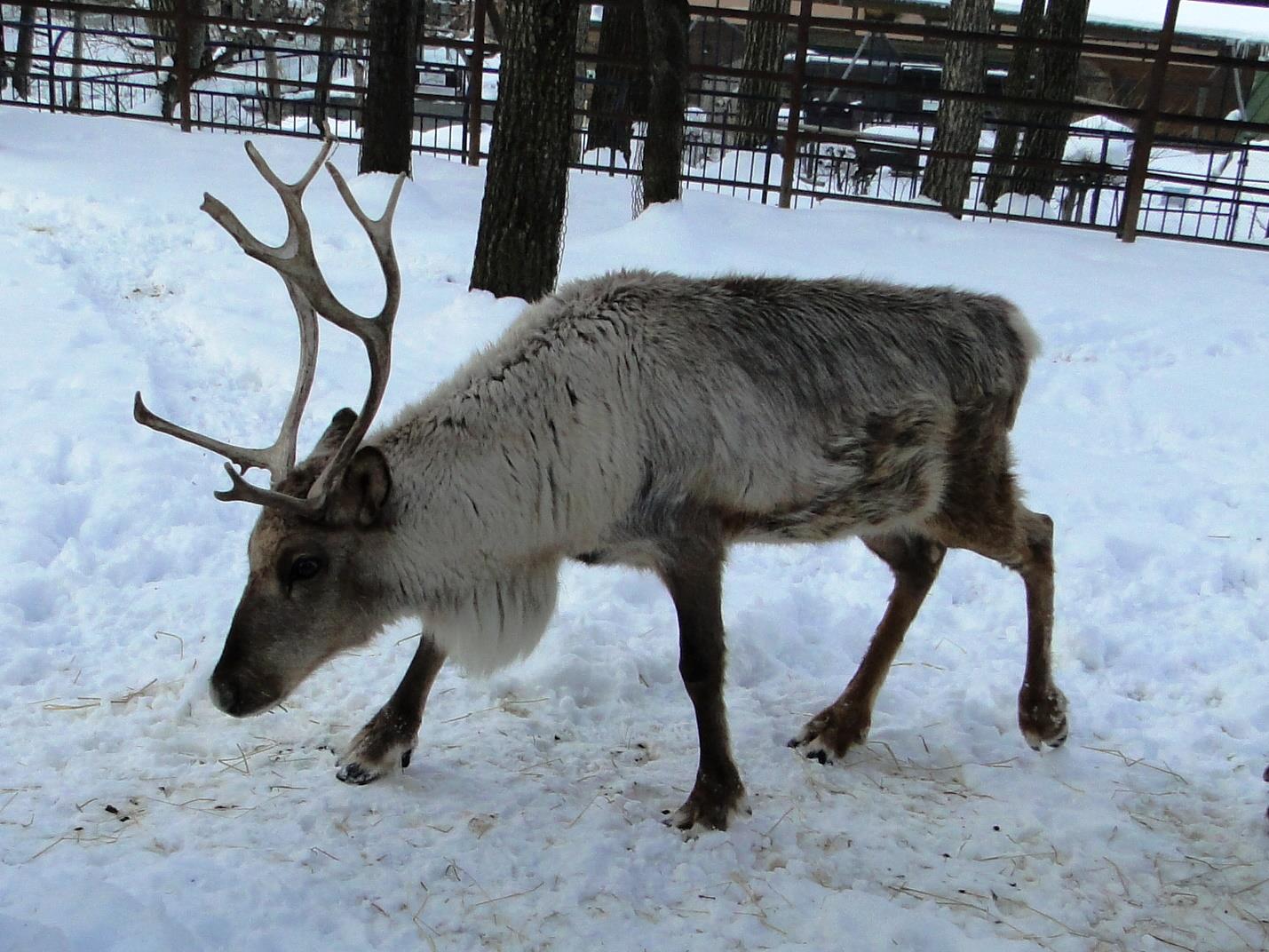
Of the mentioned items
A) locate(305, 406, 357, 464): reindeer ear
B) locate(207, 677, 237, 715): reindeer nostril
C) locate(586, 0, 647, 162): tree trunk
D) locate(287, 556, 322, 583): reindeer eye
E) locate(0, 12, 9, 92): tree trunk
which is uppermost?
locate(586, 0, 647, 162): tree trunk

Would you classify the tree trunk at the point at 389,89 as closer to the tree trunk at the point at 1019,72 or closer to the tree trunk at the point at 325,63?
the tree trunk at the point at 325,63

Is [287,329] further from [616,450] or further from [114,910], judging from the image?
[114,910]

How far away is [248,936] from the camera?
2436 millimetres

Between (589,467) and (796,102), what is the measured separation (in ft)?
23.5

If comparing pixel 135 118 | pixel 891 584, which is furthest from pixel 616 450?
pixel 135 118

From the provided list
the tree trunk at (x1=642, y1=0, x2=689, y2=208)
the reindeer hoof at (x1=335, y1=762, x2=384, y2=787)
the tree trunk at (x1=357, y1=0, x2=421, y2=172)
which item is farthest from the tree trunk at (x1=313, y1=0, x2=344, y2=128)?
the reindeer hoof at (x1=335, y1=762, x2=384, y2=787)

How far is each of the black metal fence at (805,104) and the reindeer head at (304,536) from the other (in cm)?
676

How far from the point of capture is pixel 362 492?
2977 mm

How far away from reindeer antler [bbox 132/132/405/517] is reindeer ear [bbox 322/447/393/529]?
0.10 feet

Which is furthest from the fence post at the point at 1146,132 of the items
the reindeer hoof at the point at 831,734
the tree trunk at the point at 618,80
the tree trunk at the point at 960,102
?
the reindeer hoof at the point at 831,734

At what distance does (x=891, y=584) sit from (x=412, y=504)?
7.44 ft

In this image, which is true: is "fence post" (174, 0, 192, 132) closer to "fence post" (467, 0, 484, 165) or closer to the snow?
"fence post" (467, 0, 484, 165)

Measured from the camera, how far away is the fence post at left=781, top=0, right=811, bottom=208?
9380mm

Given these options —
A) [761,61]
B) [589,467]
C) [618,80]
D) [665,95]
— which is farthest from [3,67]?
[589,467]
